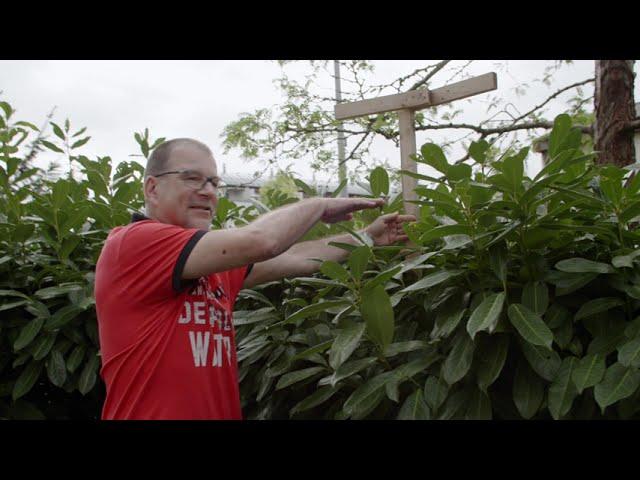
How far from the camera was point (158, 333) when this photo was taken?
2164 millimetres

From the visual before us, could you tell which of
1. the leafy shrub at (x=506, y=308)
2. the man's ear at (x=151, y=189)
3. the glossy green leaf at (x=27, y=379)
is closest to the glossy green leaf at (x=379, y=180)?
the leafy shrub at (x=506, y=308)

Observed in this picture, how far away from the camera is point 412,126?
8.57ft

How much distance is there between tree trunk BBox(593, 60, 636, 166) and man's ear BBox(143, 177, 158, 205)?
10.2ft

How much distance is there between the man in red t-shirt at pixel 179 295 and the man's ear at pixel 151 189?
29 millimetres

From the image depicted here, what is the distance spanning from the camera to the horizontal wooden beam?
245 cm

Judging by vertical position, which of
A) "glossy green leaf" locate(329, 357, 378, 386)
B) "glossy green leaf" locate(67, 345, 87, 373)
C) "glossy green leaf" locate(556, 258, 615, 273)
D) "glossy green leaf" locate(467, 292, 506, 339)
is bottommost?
"glossy green leaf" locate(67, 345, 87, 373)

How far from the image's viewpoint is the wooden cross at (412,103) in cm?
246

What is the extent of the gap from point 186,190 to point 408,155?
0.85 m

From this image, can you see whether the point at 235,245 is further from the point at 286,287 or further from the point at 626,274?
the point at 626,274

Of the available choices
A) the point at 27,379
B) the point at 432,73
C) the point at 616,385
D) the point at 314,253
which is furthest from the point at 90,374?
the point at 432,73

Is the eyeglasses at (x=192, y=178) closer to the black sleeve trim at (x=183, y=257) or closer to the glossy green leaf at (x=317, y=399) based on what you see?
the black sleeve trim at (x=183, y=257)

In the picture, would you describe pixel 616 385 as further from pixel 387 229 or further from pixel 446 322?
pixel 387 229

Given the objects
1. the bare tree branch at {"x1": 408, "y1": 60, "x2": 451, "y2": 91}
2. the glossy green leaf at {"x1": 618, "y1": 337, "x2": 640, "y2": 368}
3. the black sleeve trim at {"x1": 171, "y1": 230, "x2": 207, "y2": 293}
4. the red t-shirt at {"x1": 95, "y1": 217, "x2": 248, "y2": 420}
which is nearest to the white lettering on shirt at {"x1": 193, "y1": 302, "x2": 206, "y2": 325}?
the red t-shirt at {"x1": 95, "y1": 217, "x2": 248, "y2": 420}

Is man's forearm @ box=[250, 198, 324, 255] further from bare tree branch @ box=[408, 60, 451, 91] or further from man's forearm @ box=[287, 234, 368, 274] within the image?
bare tree branch @ box=[408, 60, 451, 91]
